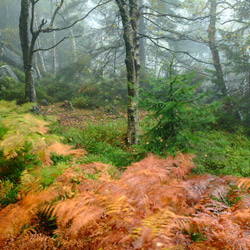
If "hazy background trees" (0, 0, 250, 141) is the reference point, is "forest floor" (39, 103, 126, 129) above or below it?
below

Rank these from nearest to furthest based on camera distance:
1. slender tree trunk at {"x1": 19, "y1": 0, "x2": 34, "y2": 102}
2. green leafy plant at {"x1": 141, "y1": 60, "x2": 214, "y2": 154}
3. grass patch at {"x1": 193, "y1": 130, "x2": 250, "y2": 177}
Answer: green leafy plant at {"x1": 141, "y1": 60, "x2": 214, "y2": 154}
grass patch at {"x1": 193, "y1": 130, "x2": 250, "y2": 177}
slender tree trunk at {"x1": 19, "y1": 0, "x2": 34, "y2": 102}

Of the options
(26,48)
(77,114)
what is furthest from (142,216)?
(77,114)

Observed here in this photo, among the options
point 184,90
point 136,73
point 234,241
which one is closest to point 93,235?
point 234,241

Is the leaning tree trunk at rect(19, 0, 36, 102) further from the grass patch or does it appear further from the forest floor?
the grass patch

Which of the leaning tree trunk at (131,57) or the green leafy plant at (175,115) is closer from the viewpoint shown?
the green leafy plant at (175,115)

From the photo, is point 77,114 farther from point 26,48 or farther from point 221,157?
point 221,157

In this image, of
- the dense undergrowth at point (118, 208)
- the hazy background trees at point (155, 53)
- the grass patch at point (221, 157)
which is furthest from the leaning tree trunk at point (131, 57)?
the dense undergrowth at point (118, 208)

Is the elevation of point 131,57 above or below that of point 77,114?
above

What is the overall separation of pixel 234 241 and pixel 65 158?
343 cm

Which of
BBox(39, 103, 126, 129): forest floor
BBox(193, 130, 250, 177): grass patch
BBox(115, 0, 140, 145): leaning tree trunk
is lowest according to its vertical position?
BBox(193, 130, 250, 177): grass patch

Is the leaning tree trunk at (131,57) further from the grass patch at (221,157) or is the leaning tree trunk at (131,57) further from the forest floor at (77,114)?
the forest floor at (77,114)

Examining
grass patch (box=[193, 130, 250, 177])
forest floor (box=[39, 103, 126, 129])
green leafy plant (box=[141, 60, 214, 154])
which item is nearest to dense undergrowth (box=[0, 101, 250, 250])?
green leafy plant (box=[141, 60, 214, 154])

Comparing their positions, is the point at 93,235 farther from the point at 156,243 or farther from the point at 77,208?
the point at 156,243

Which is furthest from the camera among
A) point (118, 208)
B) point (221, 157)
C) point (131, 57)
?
point (131, 57)
